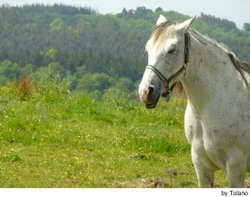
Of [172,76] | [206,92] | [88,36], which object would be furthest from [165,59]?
[88,36]

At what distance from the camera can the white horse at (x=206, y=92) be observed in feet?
20.9

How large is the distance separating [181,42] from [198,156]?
1211 mm

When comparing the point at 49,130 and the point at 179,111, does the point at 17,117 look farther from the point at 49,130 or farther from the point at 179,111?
the point at 179,111

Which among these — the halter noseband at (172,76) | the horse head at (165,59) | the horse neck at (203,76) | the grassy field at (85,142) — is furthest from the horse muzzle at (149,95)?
the grassy field at (85,142)

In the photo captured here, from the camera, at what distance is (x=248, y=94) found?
6.77m

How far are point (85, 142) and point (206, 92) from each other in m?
4.83

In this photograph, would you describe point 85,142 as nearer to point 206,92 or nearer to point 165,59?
point 206,92

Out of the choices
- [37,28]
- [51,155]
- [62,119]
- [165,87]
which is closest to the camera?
[165,87]

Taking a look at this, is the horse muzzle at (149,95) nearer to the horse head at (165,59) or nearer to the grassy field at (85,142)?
the horse head at (165,59)

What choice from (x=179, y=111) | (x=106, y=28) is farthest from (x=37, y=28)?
(x=179, y=111)

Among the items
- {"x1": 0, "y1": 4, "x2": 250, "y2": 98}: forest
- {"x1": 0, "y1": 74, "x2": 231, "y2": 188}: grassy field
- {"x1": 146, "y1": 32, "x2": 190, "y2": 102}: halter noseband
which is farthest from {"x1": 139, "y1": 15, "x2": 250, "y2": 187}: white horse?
{"x1": 0, "y1": 4, "x2": 250, "y2": 98}: forest

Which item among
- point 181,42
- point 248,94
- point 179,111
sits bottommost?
A: point 179,111

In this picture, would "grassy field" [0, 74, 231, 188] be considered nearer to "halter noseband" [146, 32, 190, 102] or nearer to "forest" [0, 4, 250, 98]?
"halter noseband" [146, 32, 190, 102]

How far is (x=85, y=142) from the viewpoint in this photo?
11164 millimetres
